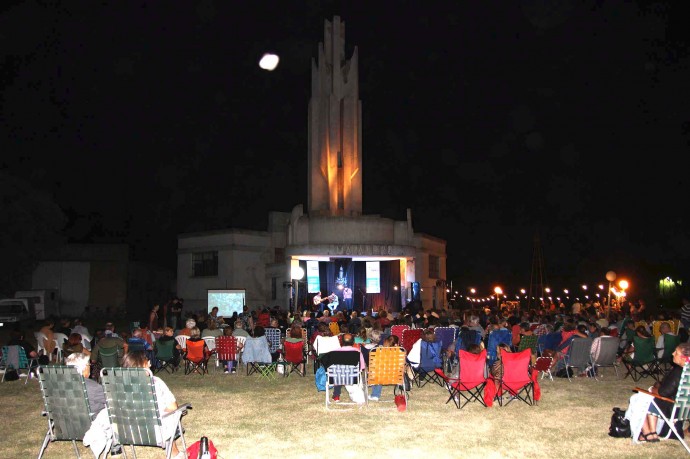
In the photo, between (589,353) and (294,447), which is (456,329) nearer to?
(589,353)

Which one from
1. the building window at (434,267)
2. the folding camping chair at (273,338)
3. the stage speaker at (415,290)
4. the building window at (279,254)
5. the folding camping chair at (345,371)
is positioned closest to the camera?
the folding camping chair at (345,371)

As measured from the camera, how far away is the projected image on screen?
27.2m

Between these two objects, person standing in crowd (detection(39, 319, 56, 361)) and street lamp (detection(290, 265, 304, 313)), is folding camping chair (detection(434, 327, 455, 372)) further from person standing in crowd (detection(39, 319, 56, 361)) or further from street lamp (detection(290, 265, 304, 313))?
street lamp (detection(290, 265, 304, 313))

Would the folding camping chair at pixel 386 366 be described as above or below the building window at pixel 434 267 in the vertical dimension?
below

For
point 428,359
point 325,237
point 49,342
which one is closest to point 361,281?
point 325,237

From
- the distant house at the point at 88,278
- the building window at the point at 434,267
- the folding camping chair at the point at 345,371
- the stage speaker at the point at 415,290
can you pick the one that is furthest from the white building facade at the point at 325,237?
the folding camping chair at the point at 345,371

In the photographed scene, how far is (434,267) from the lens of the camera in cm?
3659

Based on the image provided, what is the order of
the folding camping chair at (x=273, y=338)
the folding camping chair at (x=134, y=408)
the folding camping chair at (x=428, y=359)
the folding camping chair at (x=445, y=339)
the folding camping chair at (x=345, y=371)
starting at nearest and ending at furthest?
the folding camping chair at (x=134, y=408), the folding camping chair at (x=345, y=371), the folding camping chair at (x=428, y=359), the folding camping chair at (x=445, y=339), the folding camping chair at (x=273, y=338)

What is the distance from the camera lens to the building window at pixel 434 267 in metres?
36.0

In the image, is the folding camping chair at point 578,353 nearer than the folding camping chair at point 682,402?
No

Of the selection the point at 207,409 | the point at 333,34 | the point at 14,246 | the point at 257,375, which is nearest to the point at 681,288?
the point at 333,34

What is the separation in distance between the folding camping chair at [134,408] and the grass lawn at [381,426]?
1.05 m

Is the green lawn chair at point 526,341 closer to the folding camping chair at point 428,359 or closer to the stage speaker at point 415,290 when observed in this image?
the folding camping chair at point 428,359

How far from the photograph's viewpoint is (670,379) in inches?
266
